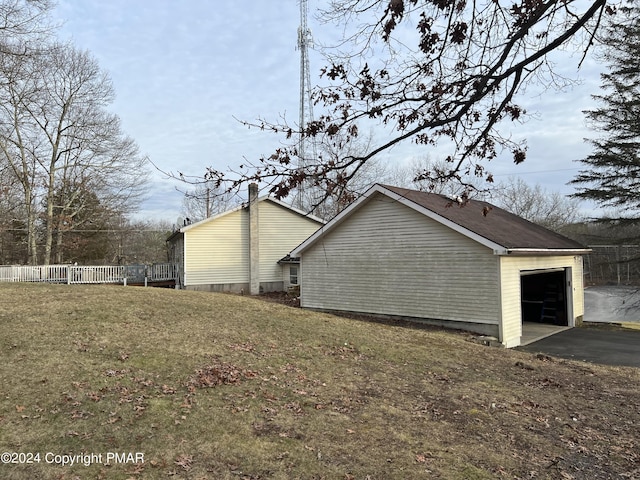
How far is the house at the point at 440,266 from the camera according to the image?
41.0ft

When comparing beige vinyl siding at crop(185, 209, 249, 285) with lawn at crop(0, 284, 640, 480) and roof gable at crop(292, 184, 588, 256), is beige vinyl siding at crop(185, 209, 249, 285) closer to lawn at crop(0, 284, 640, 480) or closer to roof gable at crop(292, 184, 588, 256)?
roof gable at crop(292, 184, 588, 256)

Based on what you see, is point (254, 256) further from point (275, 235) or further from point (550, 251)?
point (550, 251)

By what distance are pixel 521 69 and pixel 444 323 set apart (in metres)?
10.2

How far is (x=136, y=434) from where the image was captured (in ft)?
15.4

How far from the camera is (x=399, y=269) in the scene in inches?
567

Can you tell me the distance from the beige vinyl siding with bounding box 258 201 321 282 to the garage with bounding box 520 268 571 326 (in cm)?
1261

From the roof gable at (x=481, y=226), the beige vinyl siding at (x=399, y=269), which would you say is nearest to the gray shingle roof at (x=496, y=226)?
the roof gable at (x=481, y=226)

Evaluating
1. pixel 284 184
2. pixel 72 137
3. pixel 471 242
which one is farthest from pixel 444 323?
pixel 72 137

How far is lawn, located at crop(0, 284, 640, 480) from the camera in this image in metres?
4.29

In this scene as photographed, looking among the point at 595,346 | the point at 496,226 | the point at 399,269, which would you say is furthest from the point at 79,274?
the point at 595,346

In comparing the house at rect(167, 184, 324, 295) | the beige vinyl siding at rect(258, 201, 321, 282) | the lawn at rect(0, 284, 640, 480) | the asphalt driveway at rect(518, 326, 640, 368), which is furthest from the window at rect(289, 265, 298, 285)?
the lawn at rect(0, 284, 640, 480)

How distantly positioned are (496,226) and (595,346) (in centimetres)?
463

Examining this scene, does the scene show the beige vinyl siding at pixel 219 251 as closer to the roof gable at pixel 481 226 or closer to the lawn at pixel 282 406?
the roof gable at pixel 481 226

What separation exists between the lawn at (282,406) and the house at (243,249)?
12691 millimetres
